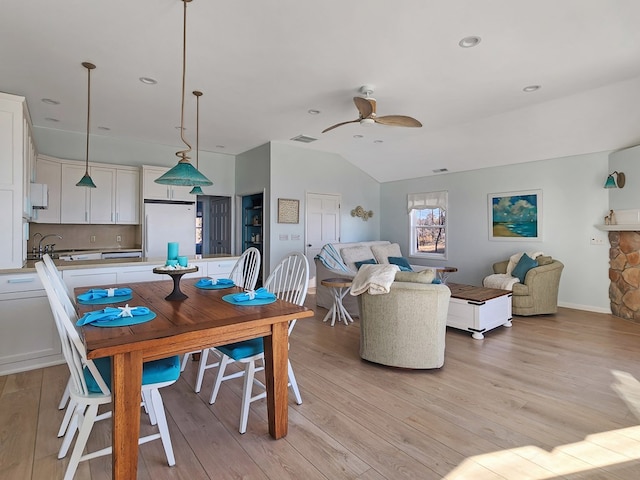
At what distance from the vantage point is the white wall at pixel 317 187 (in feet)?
21.2

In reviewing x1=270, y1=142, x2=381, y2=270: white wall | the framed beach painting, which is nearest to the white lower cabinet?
x1=270, y1=142, x2=381, y2=270: white wall

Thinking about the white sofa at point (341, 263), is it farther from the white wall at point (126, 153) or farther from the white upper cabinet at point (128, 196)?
the white upper cabinet at point (128, 196)

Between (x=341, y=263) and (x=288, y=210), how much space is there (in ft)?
5.54

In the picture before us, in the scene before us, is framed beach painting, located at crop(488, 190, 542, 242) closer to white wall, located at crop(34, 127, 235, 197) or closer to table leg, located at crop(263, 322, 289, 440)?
white wall, located at crop(34, 127, 235, 197)

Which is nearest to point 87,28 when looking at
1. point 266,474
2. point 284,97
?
point 284,97

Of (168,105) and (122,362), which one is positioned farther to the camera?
(168,105)

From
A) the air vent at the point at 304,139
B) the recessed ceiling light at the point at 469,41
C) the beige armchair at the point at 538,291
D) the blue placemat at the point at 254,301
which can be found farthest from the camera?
the air vent at the point at 304,139

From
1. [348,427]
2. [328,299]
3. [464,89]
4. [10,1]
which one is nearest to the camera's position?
[348,427]

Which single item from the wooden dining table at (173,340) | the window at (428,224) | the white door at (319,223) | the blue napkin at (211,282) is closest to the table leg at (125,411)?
the wooden dining table at (173,340)

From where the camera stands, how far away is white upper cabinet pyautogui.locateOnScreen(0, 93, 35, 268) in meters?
3.20

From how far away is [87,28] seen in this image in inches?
109

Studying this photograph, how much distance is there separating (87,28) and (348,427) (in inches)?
139

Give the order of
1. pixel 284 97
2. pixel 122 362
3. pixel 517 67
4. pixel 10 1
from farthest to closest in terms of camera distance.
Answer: pixel 284 97 → pixel 517 67 → pixel 10 1 → pixel 122 362

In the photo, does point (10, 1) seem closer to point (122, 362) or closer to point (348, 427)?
point (122, 362)
